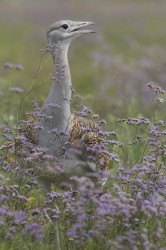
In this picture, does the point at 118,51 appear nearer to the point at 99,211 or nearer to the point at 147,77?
the point at 147,77

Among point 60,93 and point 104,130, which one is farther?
point 104,130

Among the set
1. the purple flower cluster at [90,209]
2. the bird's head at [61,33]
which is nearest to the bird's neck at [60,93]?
the bird's head at [61,33]

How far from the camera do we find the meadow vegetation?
3404 millimetres

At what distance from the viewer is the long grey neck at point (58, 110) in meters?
4.31

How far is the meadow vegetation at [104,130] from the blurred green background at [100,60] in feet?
0.10

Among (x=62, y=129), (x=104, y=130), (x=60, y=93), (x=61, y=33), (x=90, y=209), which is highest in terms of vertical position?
(x=61, y=33)

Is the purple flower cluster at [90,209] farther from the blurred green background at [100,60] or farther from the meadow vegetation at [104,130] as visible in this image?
the blurred green background at [100,60]

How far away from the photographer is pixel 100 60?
1245 cm

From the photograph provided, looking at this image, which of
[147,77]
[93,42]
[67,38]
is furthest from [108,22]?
[67,38]

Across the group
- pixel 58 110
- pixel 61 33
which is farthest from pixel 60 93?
pixel 61 33

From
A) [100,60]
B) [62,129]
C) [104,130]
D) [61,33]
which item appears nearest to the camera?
[62,129]

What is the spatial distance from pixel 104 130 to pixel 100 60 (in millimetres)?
6967

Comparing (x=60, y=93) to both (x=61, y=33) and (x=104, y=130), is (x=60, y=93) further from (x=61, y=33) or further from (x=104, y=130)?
(x=104, y=130)

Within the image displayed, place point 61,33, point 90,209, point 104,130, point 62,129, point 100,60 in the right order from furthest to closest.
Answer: point 100,60
point 104,130
point 61,33
point 62,129
point 90,209
